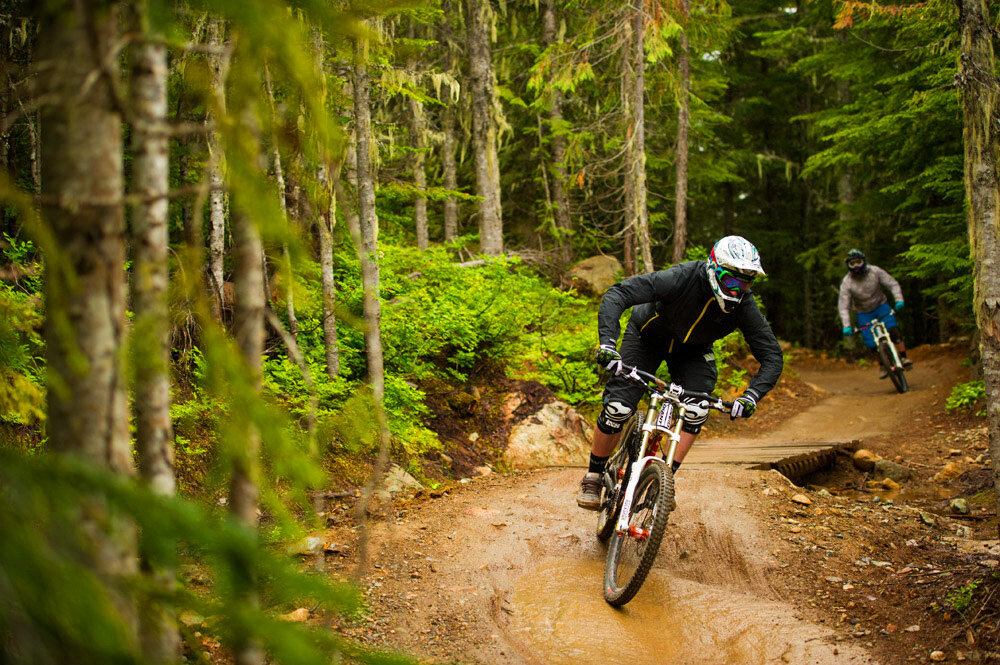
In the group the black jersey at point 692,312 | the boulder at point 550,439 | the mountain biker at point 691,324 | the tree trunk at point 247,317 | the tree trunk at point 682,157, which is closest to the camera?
the tree trunk at point 247,317

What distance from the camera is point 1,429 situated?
4570 millimetres

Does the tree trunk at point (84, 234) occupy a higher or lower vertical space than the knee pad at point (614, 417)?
higher

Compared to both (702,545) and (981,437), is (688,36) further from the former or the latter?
(702,545)

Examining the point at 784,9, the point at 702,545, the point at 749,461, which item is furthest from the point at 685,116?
the point at 702,545

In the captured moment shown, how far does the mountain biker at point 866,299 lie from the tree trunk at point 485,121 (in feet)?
24.0

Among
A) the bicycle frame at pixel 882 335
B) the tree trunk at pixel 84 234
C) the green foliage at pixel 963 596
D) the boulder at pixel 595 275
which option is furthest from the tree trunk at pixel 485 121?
the tree trunk at pixel 84 234

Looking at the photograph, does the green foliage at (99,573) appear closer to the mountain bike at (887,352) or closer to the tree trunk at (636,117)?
the tree trunk at (636,117)

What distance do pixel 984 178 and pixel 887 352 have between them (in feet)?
33.4

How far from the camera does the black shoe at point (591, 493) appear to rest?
560cm

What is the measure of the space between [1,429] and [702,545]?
539 centimetres

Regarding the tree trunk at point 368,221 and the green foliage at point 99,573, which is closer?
the green foliage at point 99,573

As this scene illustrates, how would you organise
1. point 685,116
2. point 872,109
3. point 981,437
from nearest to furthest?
point 981,437
point 872,109
point 685,116

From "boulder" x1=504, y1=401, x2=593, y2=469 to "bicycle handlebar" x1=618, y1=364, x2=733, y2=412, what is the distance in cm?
389

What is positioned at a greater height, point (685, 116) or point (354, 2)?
point (685, 116)
